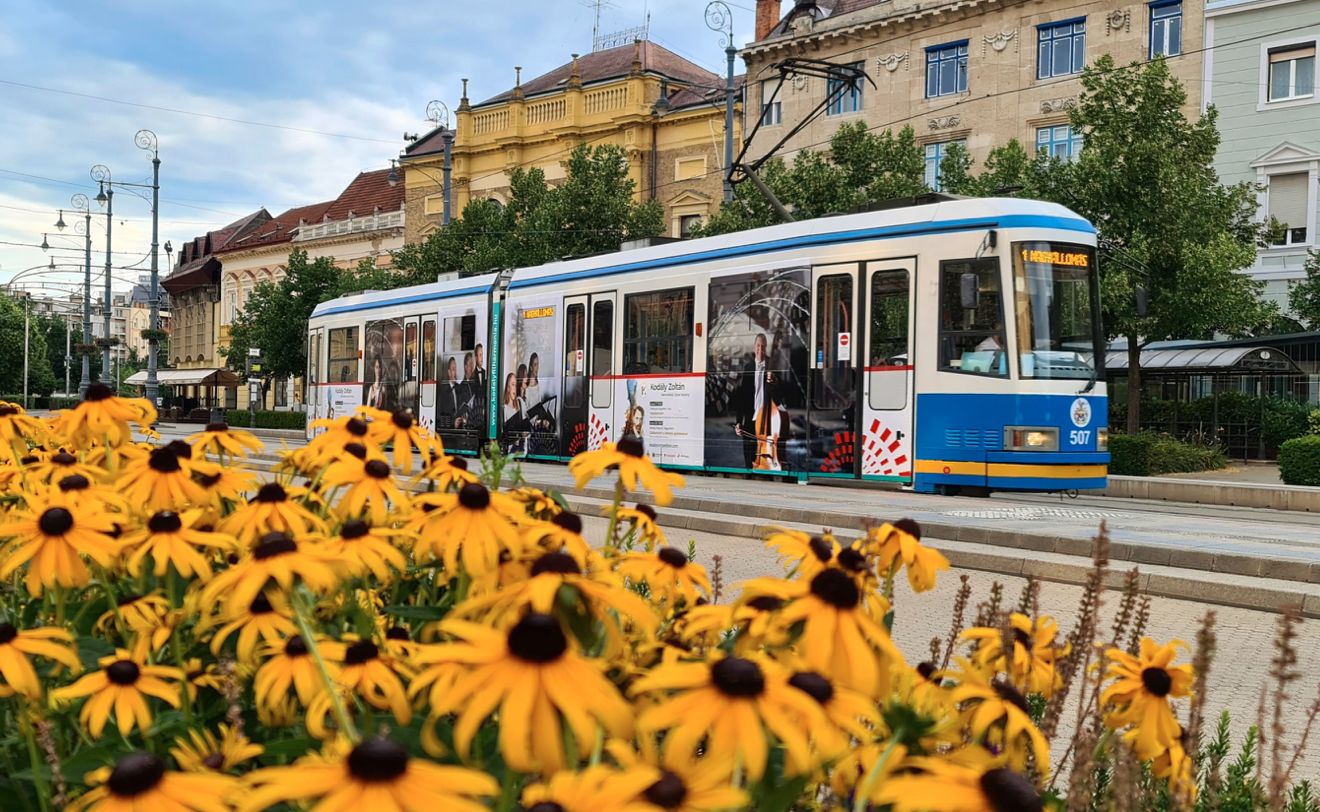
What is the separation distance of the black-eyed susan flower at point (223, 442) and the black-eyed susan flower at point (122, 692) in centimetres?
99

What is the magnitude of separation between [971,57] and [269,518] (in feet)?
127

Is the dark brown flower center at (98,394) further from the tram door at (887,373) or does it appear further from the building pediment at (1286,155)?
the building pediment at (1286,155)

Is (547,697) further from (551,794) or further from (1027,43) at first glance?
(1027,43)

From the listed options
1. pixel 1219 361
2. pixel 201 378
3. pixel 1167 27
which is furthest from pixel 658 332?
pixel 201 378

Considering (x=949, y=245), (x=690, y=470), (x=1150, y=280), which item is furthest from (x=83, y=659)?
(x=1150, y=280)

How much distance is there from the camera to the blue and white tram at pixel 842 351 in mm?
14156

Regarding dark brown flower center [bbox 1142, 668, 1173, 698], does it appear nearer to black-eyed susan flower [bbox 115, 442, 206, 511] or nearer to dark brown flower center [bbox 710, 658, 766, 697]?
dark brown flower center [bbox 710, 658, 766, 697]

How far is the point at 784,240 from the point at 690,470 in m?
4.12

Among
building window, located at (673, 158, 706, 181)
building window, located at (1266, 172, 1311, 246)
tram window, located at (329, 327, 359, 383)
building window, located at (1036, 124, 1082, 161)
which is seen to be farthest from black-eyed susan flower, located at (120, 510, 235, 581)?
building window, located at (673, 158, 706, 181)

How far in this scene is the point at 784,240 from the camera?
53.3ft

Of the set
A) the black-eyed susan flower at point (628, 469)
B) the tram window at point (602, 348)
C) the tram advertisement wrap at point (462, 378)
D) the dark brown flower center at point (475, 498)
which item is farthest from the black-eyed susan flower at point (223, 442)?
the tram advertisement wrap at point (462, 378)

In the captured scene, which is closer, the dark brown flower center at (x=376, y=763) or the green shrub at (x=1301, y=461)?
the dark brown flower center at (x=376, y=763)

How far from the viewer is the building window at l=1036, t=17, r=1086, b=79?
117ft

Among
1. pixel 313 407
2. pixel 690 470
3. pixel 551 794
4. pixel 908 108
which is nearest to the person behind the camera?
pixel 551 794
